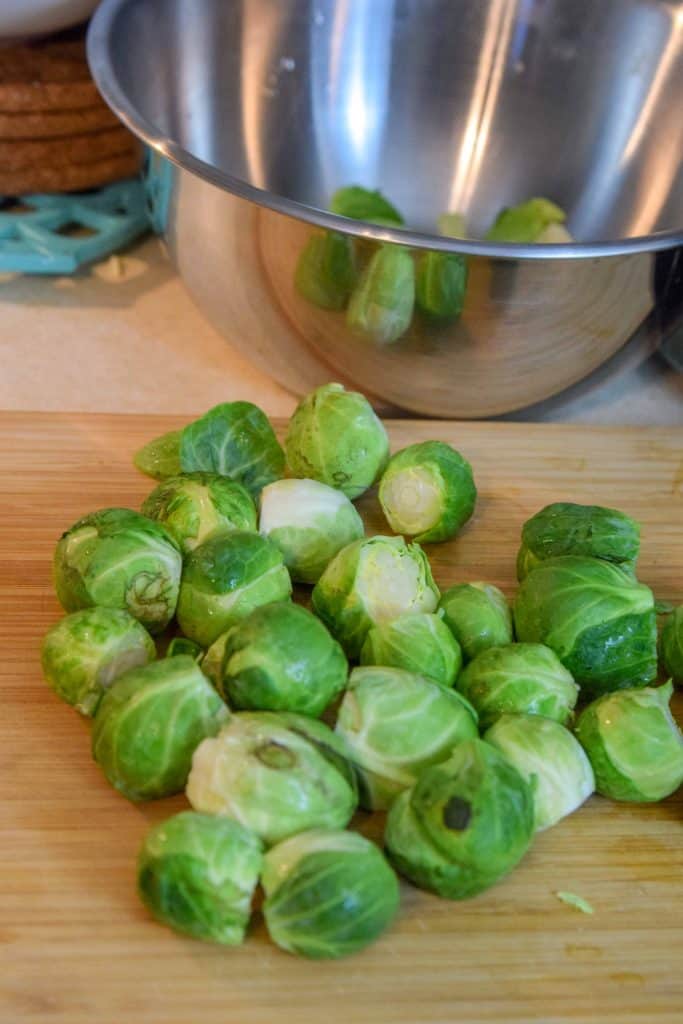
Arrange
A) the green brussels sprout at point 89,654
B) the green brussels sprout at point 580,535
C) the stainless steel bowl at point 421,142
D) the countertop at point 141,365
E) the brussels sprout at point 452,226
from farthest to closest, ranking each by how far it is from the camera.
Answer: the brussels sprout at point 452,226 → the countertop at point 141,365 → the stainless steel bowl at point 421,142 → the green brussels sprout at point 580,535 → the green brussels sprout at point 89,654

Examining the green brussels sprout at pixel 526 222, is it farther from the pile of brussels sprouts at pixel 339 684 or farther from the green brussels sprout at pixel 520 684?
the green brussels sprout at pixel 520 684

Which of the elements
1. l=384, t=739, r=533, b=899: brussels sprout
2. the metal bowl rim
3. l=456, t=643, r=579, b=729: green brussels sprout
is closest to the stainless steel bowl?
the metal bowl rim

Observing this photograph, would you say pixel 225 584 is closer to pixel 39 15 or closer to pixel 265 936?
pixel 265 936

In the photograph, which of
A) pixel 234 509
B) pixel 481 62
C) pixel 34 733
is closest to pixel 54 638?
pixel 34 733

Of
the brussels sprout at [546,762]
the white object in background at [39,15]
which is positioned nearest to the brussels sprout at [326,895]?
the brussels sprout at [546,762]

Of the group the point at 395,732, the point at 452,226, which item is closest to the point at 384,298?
the point at 452,226

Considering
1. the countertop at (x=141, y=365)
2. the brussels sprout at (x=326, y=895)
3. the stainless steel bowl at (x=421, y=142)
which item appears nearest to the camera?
the brussels sprout at (x=326, y=895)
